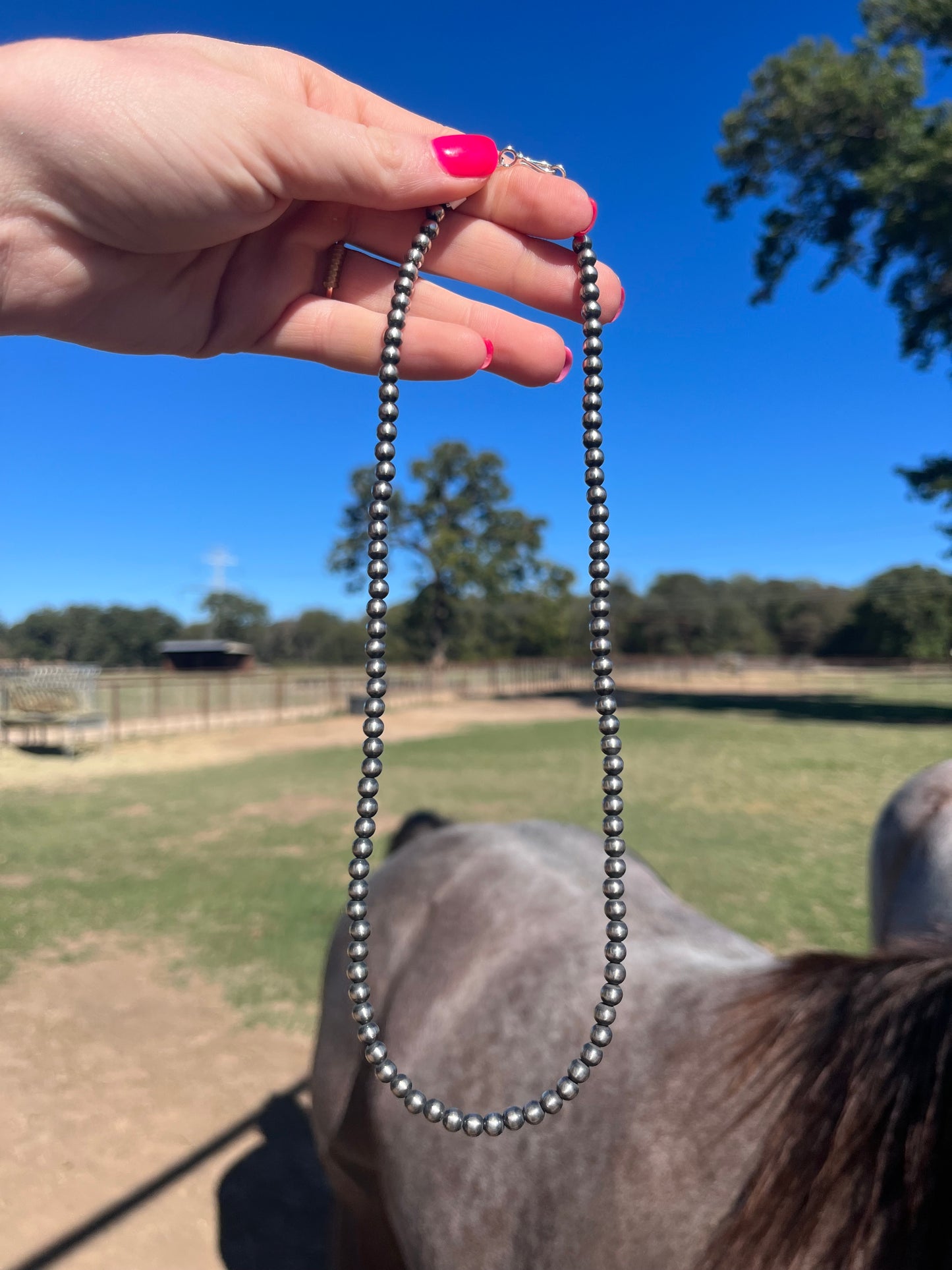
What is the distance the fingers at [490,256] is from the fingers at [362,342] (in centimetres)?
8

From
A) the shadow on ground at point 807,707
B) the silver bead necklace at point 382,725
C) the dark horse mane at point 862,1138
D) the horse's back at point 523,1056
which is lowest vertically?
the shadow on ground at point 807,707

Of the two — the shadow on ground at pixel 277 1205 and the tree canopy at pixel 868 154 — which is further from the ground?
the tree canopy at pixel 868 154

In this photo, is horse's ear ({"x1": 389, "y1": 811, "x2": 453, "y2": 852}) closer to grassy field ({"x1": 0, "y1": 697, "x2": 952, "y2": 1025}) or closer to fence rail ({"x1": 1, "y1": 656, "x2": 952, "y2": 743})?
grassy field ({"x1": 0, "y1": 697, "x2": 952, "y2": 1025})

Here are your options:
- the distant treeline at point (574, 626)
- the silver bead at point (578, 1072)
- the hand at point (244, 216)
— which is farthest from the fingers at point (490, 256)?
the distant treeline at point (574, 626)

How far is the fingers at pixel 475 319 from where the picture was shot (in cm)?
116

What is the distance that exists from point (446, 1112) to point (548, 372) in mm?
984

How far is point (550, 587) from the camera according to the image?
4069cm

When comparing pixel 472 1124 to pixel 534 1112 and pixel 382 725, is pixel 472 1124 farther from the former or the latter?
pixel 382 725

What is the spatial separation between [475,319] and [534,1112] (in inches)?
41.7

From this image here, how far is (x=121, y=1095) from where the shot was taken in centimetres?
343

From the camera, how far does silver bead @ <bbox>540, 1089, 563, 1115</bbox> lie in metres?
0.83

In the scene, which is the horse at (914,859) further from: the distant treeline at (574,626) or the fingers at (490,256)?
the distant treeline at (574,626)

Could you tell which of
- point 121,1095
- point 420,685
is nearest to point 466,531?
point 420,685

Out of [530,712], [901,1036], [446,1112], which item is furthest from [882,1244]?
[530,712]
